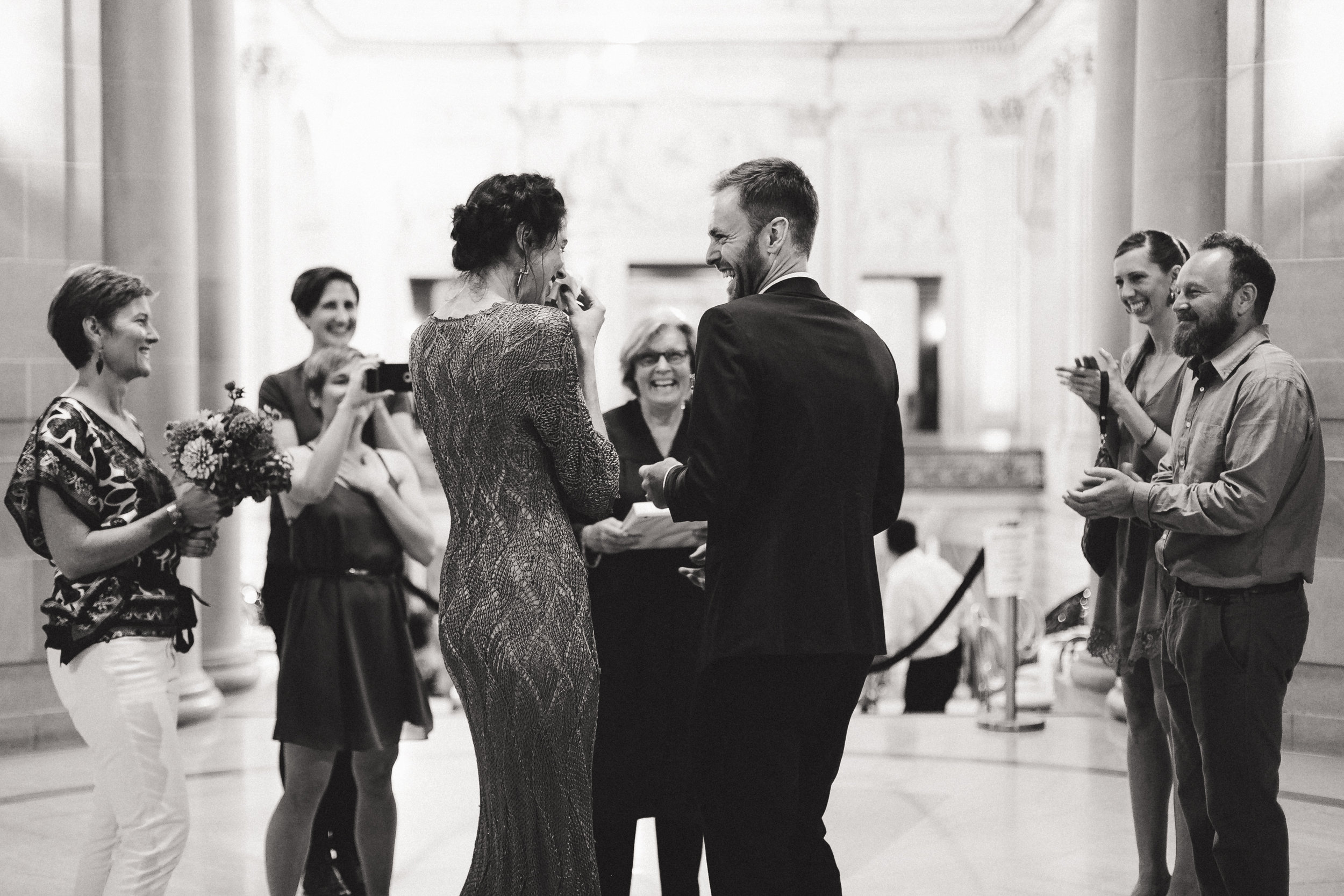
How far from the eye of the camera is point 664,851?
4.12 metres

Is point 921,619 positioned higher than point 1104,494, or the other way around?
point 1104,494

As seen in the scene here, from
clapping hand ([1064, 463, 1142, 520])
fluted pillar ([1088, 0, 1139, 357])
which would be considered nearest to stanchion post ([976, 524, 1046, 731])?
fluted pillar ([1088, 0, 1139, 357])

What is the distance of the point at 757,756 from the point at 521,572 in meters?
0.65

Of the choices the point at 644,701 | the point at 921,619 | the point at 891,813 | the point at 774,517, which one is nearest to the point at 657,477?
the point at 774,517

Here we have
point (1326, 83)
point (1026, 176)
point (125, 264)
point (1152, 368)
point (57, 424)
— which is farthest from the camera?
point (1026, 176)

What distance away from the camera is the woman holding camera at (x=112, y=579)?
3395 millimetres

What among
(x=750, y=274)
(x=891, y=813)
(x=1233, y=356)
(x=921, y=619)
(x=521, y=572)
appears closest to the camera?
(x=521, y=572)

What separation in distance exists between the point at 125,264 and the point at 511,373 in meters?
5.38

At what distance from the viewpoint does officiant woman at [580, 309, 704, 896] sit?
13.3ft

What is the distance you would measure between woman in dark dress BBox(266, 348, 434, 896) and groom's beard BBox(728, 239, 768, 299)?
1456 millimetres

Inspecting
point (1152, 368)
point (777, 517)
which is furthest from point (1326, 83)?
point (777, 517)

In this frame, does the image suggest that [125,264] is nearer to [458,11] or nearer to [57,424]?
[57,424]

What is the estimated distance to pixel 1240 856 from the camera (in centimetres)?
363

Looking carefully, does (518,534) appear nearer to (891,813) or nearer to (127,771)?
(127,771)
